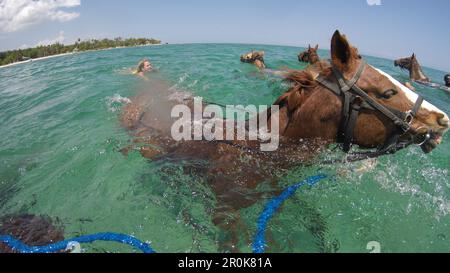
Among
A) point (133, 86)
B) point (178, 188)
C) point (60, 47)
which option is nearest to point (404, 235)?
point (178, 188)

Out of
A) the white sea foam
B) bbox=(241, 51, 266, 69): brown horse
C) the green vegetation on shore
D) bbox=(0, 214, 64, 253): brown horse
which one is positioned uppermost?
the green vegetation on shore

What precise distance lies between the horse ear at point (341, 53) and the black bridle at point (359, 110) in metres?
0.08

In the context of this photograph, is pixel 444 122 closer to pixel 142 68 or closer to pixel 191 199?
pixel 191 199

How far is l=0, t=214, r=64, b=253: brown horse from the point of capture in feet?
13.1

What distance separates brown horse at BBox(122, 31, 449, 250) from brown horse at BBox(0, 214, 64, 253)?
2.13 meters

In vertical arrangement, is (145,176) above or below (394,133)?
below

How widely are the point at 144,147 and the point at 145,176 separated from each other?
940mm

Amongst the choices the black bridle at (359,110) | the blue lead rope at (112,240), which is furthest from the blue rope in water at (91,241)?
the black bridle at (359,110)

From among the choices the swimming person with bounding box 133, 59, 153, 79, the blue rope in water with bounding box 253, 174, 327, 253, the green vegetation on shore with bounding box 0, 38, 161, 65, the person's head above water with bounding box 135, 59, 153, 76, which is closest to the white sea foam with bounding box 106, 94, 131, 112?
the swimming person with bounding box 133, 59, 153, 79

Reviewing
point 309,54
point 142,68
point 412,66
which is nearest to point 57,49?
point 142,68

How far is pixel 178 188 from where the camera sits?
15.5 ft

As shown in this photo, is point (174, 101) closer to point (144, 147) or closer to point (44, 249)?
point (144, 147)

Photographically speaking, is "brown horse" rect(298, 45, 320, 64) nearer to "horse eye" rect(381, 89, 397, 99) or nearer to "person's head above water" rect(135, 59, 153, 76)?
"person's head above water" rect(135, 59, 153, 76)

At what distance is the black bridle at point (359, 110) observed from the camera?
3414mm
